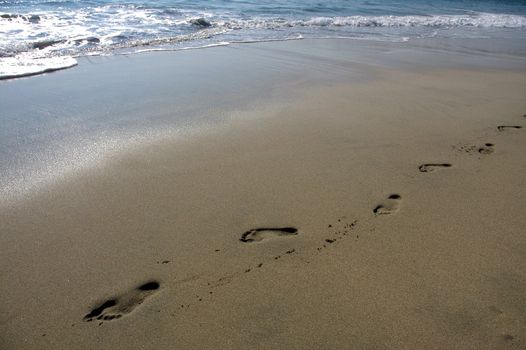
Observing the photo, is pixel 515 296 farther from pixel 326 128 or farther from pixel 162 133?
pixel 162 133

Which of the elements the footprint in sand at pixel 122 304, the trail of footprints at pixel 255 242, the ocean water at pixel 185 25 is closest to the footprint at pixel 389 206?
the trail of footprints at pixel 255 242

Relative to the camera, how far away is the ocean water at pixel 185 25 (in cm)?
754

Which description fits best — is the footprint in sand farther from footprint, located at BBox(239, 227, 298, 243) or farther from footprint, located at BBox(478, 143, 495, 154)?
footprint, located at BBox(478, 143, 495, 154)

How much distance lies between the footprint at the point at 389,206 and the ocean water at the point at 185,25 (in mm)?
5450

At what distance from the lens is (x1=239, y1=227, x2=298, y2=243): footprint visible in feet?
8.14

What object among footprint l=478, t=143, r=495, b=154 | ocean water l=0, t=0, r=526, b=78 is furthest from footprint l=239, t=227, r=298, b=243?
ocean water l=0, t=0, r=526, b=78

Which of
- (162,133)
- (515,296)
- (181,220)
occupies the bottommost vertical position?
(515,296)

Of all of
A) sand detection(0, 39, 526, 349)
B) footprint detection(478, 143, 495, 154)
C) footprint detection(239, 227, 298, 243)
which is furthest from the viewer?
footprint detection(478, 143, 495, 154)

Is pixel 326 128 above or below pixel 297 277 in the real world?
above

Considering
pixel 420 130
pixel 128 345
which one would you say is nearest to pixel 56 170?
pixel 128 345

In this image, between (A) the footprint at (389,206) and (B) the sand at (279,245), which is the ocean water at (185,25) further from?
(A) the footprint at (389,206)

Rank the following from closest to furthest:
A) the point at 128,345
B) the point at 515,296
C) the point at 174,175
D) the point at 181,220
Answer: the point at 128,345
the point at 515,296
the point at 181,220
the point at 174,175

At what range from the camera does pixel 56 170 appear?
3.24 metres

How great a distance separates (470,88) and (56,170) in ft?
17.9
